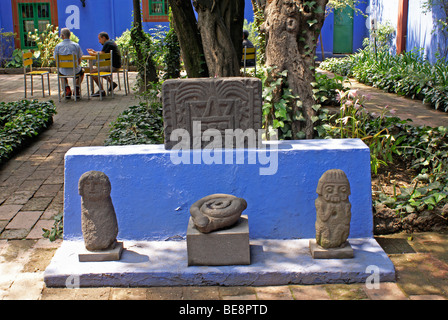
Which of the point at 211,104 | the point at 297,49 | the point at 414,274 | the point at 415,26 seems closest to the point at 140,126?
the point at 297,49

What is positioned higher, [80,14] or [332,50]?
[80,14]

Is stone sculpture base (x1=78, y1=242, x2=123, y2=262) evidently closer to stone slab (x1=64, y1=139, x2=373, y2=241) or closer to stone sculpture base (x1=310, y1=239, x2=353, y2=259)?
stone slab (x1=64, y1=139, x2=373, y2=241)

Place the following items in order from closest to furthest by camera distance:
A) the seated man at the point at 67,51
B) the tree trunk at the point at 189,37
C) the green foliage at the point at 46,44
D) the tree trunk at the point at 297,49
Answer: the tree trunk at the point at 297,49 → the tree trunk at the point at 189,37 → the seated man at the point at 67,51 → the green foliage at the point at 46,44

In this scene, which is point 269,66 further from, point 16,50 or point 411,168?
point 16,50

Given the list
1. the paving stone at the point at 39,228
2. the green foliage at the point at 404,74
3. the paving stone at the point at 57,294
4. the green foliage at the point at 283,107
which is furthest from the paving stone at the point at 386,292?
the green foliage at the point at 404,74

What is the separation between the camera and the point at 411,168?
5.55m

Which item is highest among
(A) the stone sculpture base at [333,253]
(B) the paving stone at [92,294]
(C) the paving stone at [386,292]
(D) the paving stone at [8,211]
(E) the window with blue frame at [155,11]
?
(E) the window with blue frame at [155,11]

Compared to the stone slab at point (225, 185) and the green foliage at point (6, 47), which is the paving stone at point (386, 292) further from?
the green foliage at point (6, 47)

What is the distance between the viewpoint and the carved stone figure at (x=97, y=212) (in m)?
3.74

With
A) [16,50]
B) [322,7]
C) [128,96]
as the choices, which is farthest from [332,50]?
[322,7]

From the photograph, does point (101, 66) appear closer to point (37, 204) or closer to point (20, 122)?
point (20, 122)

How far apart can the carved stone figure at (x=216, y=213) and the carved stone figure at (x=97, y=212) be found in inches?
25.7

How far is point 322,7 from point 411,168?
2063 millimetres
